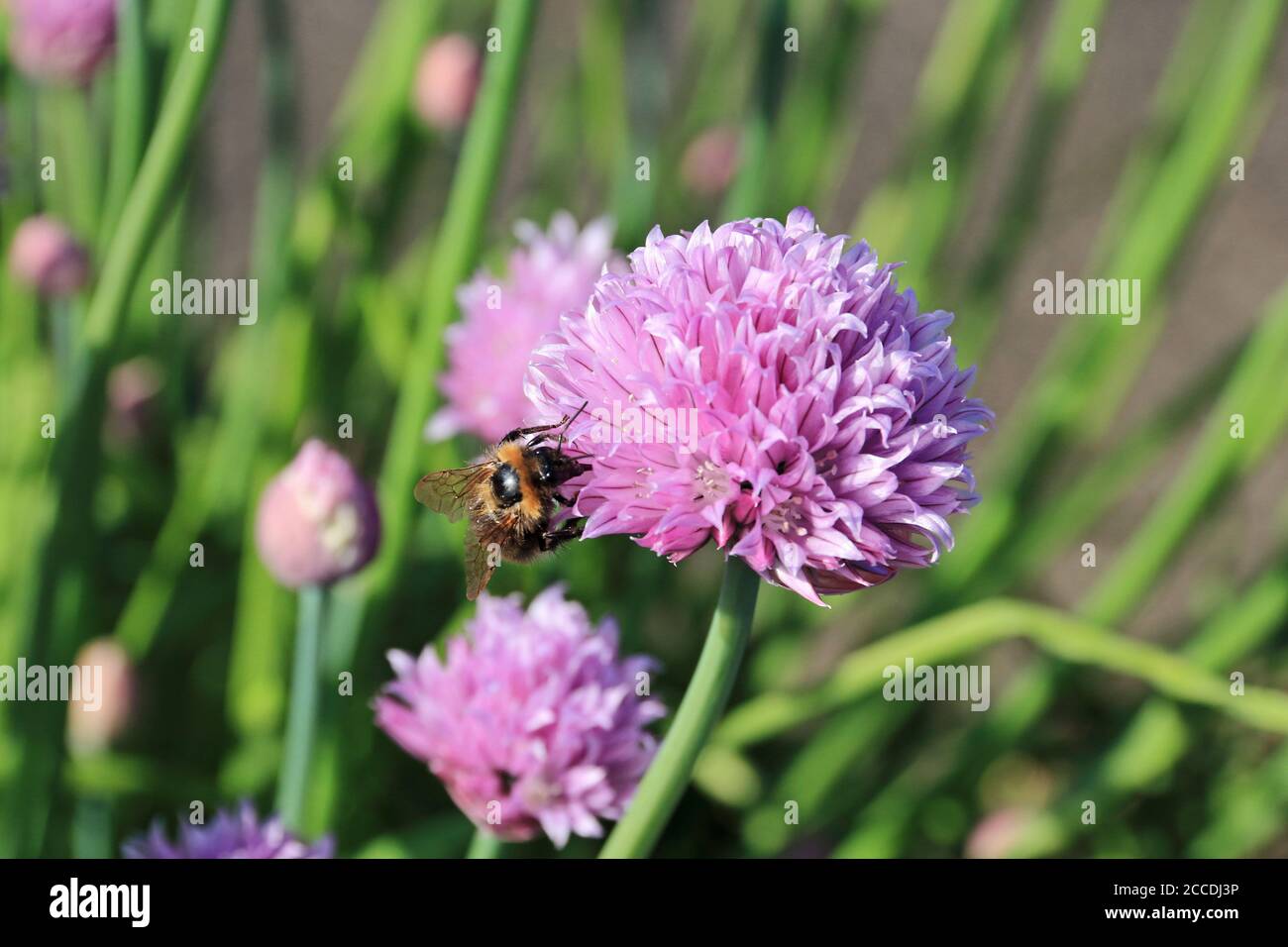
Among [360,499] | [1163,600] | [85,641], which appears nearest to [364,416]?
[85,641]

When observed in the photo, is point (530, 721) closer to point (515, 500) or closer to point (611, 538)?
point (515, 500)

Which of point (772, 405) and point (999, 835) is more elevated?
point (772, 405)

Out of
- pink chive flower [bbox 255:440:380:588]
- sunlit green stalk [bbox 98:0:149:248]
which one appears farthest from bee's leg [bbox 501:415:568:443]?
sunlit green stalk [bbox 98:0:149:248]

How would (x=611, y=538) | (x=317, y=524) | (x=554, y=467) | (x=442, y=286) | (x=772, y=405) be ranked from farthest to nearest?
(x=611, y=538) < (x=442, y=286) < (x=317, y=524) < (x=554, y=467) < (x=772, y=405)

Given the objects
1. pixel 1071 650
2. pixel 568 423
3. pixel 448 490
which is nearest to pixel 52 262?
pixel 448 490

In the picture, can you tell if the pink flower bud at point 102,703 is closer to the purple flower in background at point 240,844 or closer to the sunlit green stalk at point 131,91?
the purple flower in background at point 240,844

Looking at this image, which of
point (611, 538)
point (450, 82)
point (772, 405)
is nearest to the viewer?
point (772, 405)
